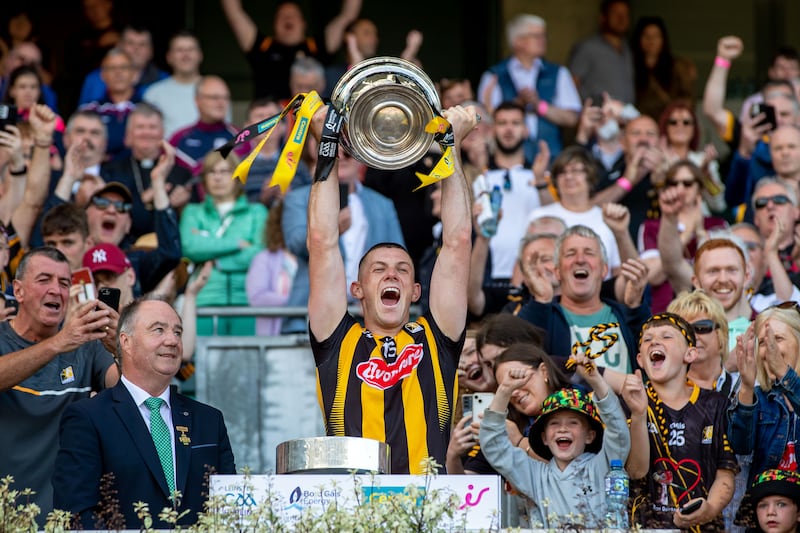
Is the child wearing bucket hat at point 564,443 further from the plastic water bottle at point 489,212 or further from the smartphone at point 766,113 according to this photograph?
the smartphone at point 766,113

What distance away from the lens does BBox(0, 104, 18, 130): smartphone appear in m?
11.4

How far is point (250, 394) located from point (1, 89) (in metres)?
5.43

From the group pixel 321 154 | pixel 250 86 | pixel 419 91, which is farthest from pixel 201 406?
pixel 250 86

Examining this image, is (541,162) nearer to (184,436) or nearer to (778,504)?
(778,504)

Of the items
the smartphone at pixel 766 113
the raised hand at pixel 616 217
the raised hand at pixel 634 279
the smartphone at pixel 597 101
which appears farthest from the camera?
the smartphone at pixel 597 101

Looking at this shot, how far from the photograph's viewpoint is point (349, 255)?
1210 centimetres

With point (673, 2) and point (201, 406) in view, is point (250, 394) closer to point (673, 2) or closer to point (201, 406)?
point (201, 406)

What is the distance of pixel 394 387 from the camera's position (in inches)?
306

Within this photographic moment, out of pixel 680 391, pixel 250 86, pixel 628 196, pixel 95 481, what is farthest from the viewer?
pixel 250 86

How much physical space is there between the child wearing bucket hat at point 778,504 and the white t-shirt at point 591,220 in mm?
3805

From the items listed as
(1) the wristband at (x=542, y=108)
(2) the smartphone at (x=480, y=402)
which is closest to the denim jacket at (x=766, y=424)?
(2) the smartphone at (x=480, y=402)

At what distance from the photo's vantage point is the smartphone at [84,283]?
362 inches

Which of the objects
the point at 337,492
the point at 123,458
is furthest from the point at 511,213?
the point at 337,492

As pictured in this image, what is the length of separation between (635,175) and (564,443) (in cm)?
546
